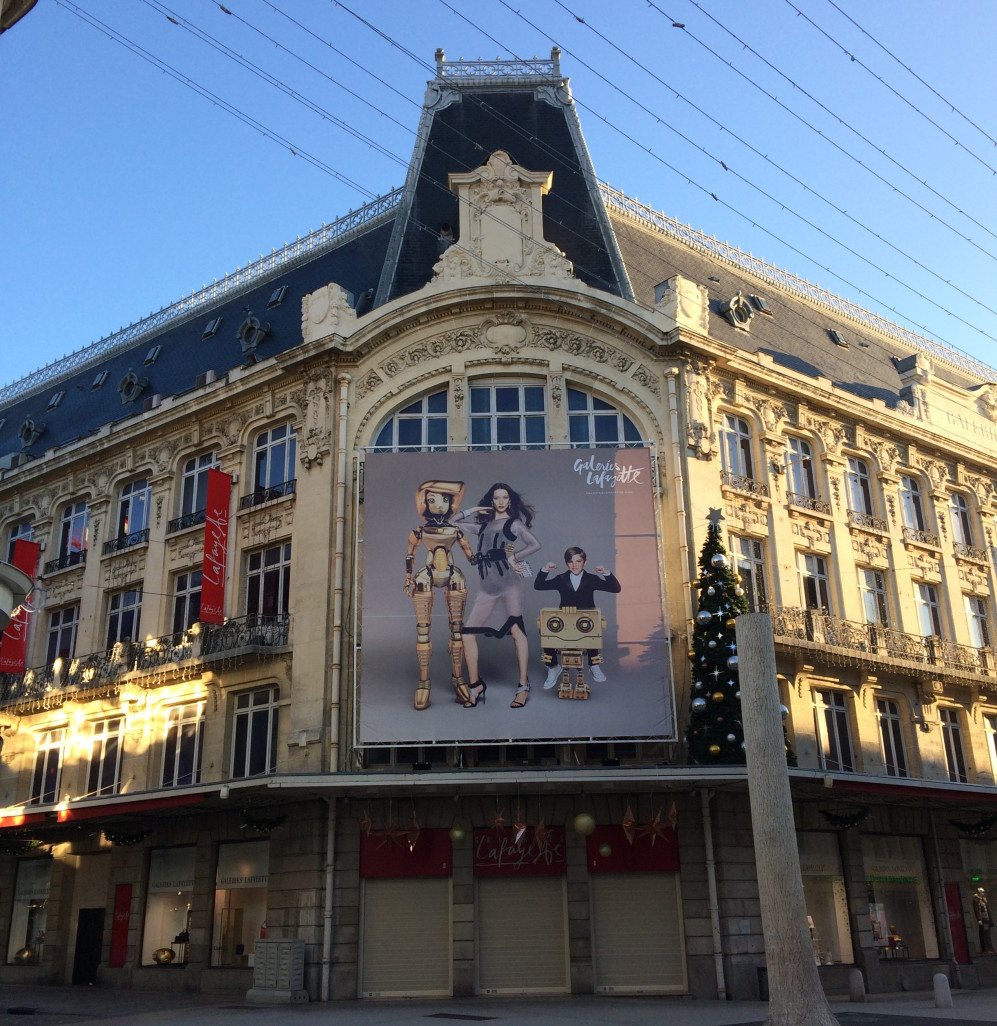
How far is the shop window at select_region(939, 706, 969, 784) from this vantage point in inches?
1241

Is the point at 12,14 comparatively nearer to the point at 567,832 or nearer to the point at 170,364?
the point at 567,832

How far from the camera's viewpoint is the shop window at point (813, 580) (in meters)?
30.0

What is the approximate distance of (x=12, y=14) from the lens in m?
17.5

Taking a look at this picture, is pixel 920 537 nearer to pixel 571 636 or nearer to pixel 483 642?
pixel 571 636

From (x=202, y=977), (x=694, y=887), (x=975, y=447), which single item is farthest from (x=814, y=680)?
(x=202, y=977)

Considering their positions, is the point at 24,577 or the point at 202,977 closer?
the point at 24,577

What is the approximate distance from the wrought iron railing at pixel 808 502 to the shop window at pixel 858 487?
1148 mm

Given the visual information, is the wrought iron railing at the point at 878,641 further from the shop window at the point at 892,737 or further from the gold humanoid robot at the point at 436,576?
the gold humanoid robot at the point at 436,576

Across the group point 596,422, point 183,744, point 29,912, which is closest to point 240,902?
point 183,744

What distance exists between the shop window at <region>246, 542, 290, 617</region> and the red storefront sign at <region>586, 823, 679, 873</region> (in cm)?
943

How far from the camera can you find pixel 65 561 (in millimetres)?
35031

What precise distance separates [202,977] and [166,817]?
4.00 m

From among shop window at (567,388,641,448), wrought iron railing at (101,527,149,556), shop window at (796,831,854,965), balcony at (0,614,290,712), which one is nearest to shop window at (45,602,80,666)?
balcony at (0,614,290,712)

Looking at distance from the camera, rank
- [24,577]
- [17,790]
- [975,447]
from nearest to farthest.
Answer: [24,577] < [17,790] < [975,447]
